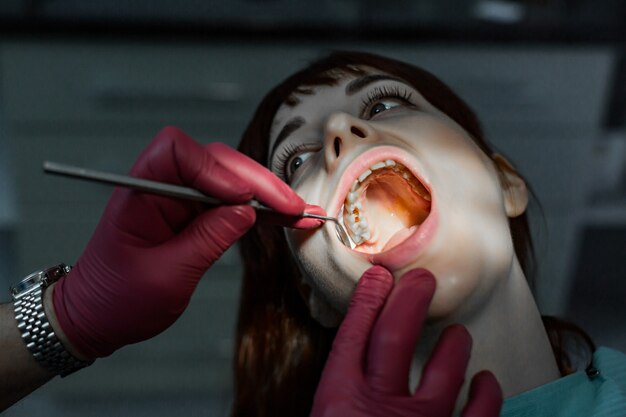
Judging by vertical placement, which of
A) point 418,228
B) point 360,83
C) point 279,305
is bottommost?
point 279,305

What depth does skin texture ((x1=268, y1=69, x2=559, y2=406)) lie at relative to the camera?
2.31 feet

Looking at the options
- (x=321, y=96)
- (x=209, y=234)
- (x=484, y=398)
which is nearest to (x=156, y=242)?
(x=209, y=234)

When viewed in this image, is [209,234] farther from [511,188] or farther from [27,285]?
[511,188]

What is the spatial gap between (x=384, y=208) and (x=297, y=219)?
18 centimetres

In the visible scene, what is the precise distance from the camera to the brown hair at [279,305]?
36.8 inches

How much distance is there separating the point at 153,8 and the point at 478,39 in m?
0.78

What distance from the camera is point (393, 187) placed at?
85 centimetres

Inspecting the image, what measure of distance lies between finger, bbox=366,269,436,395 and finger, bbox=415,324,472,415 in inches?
0.8

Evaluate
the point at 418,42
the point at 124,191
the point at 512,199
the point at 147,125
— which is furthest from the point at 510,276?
the point at 147,125

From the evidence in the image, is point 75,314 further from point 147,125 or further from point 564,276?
point 564,276

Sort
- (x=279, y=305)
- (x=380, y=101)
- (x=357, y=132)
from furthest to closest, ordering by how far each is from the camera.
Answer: (x=279, y=305), (x=380, y=101), (x=357, y=132)

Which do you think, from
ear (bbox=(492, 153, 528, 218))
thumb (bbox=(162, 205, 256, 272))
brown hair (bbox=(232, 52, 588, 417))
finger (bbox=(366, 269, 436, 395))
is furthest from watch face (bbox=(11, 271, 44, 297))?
ear (bbox=(492, 153, 528, 218))

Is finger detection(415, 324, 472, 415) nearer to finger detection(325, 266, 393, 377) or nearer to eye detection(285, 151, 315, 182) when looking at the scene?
finger detection(325, 266, 393, 377)

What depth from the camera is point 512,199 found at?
863 mm
